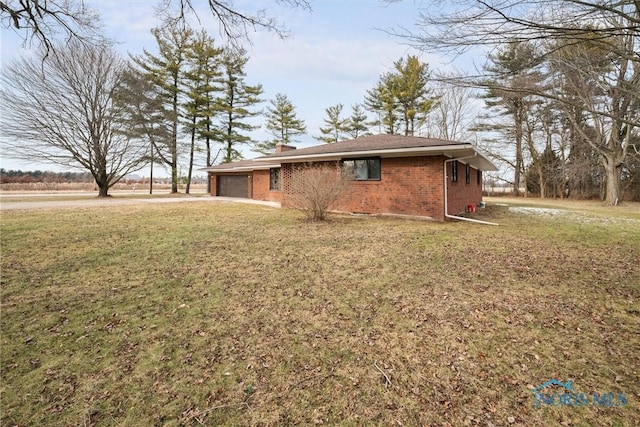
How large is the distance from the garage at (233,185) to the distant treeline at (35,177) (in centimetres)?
1769

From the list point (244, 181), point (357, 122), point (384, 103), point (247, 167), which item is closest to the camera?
point (247, 167)

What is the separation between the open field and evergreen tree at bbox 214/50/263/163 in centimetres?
2450

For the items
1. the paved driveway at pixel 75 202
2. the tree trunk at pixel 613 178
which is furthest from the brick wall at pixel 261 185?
the tree trunk at pixel 613 178

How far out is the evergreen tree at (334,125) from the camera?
103ft

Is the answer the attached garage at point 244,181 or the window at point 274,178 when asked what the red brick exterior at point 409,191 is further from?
the attached garage at point 244,181

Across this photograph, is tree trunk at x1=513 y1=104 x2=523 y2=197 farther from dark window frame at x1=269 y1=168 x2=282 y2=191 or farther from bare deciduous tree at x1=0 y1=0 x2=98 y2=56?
bare deciduous tree at x1=0 y1=0 x2=98 y2=56

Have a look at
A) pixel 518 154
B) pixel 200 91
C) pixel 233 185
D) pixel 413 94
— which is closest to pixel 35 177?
pixel 200 91

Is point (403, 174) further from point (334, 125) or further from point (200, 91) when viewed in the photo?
point (200, 91)

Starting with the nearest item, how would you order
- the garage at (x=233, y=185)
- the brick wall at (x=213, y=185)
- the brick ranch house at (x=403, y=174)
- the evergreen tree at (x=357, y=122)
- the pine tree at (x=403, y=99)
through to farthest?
the brick ranch house at (x=403, y=174) → the garage at (x=233, y=185) → the brick wall at (x=213, y=185) → the pine tree at (x=403, y=99) → the evergreen tree at (x=357, y=122)

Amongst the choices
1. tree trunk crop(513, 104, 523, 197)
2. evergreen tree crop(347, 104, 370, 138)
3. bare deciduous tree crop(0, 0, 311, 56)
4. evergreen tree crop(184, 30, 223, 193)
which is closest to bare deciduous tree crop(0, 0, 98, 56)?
bare deciduous tree crop(0, 0, 311, 56)

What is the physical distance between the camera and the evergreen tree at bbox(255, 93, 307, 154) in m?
31.8

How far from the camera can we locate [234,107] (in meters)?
29.0

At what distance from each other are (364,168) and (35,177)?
49641mm

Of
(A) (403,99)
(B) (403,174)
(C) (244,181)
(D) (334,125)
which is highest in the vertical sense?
(A) (403,99)
